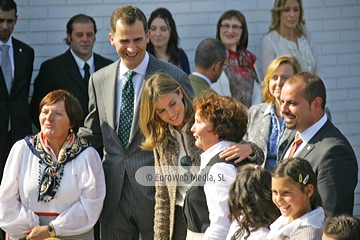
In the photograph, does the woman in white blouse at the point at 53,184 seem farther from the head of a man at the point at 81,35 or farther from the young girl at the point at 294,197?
the head of a man at the point at 81,35

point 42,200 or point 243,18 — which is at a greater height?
point 243,18

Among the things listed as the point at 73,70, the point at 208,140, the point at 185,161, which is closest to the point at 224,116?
the point at 208,140

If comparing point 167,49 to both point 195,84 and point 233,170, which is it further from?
point 233,170

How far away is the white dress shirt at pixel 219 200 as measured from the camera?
3.14m

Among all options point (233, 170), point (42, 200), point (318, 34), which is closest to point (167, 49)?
point (318, 34)

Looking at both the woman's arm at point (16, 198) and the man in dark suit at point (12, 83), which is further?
the man in dark suit at point (12, 83)

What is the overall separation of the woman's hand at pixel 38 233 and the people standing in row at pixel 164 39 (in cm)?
254

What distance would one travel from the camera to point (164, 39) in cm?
597

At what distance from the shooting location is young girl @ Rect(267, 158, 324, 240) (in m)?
2.97

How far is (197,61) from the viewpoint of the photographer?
5.47 metres

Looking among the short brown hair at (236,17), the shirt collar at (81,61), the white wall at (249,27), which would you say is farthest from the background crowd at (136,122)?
the short brown hair at (236,17)

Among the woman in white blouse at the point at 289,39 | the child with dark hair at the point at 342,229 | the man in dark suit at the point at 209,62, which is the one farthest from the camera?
the woman in white blouse at the point at 289,39

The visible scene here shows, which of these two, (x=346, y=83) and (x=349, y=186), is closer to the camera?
(x=349, y=186)

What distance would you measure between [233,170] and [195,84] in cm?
217
